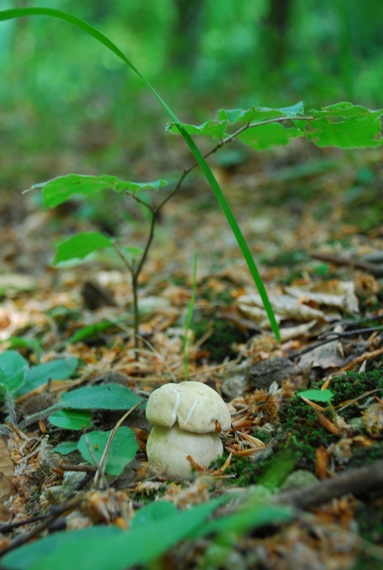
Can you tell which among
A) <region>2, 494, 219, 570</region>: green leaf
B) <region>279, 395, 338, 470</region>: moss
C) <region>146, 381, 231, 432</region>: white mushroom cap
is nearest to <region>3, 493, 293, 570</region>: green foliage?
<region>2, 494, 219, 570</region>: green leaf

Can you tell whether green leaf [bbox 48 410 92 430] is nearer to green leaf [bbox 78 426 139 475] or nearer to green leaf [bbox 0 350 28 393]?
green leaf [bbox 78 426 139 475]

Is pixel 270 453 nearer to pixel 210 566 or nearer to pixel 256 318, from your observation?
pixel 210 566

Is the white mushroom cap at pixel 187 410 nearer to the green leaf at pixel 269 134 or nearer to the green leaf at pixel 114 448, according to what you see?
the green leaf at pixel 114 448

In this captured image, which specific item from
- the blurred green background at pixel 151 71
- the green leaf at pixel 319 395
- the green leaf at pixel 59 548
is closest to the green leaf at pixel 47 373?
the green leaf at pixel 59 548

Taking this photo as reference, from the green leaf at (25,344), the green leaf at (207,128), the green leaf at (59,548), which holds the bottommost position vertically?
the green leaf at (59,548)

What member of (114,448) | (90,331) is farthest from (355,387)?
(90,331)

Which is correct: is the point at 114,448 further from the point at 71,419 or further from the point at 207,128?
the point at 207,128
